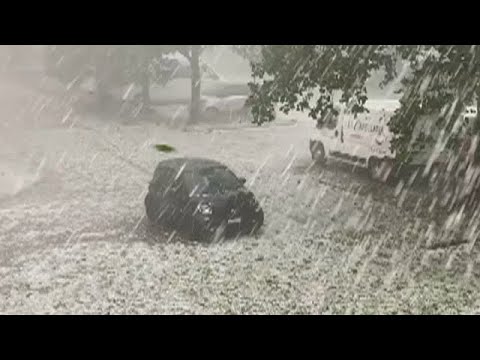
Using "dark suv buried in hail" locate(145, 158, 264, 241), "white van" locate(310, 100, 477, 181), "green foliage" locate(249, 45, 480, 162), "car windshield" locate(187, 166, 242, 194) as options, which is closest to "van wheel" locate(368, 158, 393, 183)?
"white van" locate(310, 100, 477, 181)

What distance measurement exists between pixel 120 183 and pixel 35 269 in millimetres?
7639

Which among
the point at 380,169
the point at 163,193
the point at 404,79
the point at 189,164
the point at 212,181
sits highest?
the point at 404,79

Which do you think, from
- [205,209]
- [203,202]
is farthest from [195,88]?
[205,209]

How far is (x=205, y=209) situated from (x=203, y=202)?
0.17 metres

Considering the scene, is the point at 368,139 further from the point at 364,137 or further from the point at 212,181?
the point at 212,181

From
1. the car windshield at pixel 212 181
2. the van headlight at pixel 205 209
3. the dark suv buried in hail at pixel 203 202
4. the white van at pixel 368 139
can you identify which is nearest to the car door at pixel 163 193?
the dark suv buried in hail at pixel 203 202

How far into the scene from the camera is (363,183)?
18.2 meters

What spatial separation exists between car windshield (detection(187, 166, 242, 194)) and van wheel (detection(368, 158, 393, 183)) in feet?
20.1

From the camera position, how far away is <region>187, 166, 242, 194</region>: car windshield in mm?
12852

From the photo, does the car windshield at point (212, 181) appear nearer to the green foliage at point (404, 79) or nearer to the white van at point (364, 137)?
the green foliage at point (404, 79)

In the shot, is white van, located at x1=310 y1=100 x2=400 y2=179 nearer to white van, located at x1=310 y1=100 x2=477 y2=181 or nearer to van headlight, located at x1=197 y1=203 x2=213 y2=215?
white van, located at x1=310 y1=100 x2=477 y2=181

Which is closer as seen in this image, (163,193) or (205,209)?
(205,209)

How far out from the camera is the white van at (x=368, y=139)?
17.0 meters

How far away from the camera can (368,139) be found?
58.4 ft
